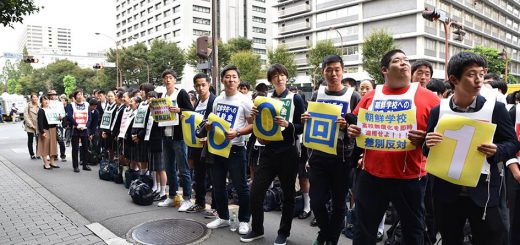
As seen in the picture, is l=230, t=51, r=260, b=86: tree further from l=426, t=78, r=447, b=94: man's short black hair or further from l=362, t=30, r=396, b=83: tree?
l=426, t=78, r=447, b=94: man's short black hair

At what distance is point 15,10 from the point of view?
5238 mm

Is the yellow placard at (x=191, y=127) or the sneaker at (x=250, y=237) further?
the yellow placard at (x=191, y=127)

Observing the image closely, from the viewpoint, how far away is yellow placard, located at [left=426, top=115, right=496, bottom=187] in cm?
247

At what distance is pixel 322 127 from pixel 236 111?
1.30m

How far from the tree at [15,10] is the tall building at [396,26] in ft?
130

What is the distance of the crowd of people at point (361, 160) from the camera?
2572 millimetres

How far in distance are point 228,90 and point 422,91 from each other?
2411mm

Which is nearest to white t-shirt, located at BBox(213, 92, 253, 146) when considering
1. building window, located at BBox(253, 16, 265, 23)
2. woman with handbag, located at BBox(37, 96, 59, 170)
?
woman with handbag, located at BBox(37, 96, 59, 170)

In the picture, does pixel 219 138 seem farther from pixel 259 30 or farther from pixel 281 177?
pixel 259 30

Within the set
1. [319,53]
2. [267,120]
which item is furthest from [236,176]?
[319,53]

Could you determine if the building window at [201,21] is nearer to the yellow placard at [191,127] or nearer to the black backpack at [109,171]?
the black backpack at [109,171]

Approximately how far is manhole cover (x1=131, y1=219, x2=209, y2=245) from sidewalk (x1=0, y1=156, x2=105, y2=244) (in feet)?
1.72

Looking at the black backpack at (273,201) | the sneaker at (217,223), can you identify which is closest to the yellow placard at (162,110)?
the sneaker at (217,223)

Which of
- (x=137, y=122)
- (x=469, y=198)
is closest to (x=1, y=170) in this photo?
(x=137, y=122)
